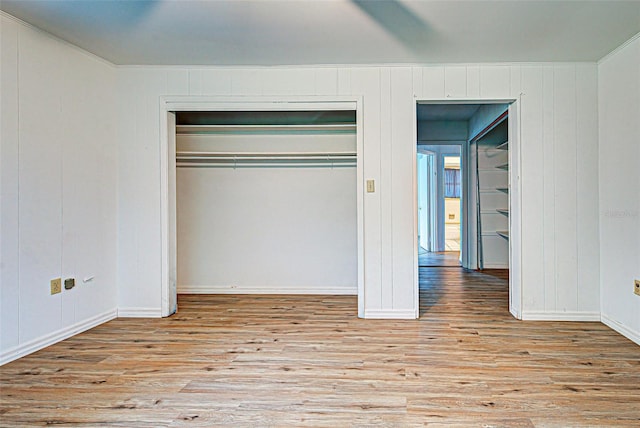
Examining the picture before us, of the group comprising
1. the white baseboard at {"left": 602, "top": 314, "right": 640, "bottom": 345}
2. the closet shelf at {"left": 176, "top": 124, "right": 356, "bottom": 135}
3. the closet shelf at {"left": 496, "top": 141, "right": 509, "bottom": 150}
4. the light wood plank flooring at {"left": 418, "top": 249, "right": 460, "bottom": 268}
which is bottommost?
the white baseboard at {"left": 602, "top": 314, "right": 640, "bottom": 345}

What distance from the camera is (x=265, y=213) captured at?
437cm

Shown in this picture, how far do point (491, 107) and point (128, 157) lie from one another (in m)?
4.07

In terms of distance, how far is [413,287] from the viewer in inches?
133

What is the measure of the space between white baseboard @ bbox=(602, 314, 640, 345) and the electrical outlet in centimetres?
406

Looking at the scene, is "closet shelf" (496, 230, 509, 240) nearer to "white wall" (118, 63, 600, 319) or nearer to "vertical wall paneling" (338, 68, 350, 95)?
"white wall" (118, 63, 600, 319)

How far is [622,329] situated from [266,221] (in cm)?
326

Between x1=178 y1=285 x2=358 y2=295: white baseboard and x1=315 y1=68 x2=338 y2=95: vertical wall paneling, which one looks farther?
x1=178 y1=285 x2=358 y2=295: white baseboard

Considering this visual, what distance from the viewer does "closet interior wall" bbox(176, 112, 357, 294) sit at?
14.1 ft

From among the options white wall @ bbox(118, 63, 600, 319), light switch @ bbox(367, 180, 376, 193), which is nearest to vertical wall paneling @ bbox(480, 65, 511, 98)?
white wall @ bbox(118, 63, 600, 319)

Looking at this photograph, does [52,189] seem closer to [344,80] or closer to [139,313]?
[139,313]

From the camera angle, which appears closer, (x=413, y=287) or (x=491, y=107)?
(x=413, y=287)

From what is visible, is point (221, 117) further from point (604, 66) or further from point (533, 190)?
point (604, 66)

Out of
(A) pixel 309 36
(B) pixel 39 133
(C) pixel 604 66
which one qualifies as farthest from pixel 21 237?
(C) pixel 604 66

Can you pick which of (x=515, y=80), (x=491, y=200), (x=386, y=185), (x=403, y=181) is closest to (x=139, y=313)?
(x=386, y=185)
